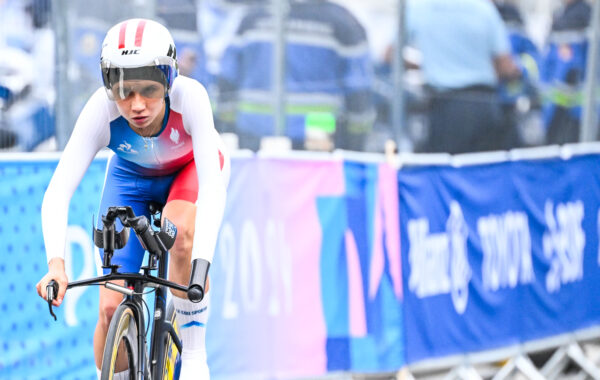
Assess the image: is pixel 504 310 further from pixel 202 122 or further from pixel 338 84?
pixel 202 122

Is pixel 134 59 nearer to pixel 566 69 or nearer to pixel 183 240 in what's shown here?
pixel 183 240

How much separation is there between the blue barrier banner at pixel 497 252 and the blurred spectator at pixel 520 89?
1603 millimetres

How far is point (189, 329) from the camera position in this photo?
16.8ft

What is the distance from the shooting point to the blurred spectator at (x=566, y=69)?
455 inches

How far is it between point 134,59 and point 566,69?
8.16m

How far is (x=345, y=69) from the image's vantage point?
969 cm

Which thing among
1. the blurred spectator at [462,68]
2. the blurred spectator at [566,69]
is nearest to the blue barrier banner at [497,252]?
the blurred spectator at [462,68]

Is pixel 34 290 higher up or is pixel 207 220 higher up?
pixel 207 220

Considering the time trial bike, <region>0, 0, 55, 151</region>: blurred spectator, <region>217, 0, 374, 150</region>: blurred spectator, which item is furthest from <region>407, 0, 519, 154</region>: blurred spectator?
the time trial bike

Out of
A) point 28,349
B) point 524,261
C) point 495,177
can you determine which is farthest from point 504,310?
point 28,349

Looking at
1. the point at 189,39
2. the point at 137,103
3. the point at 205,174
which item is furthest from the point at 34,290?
the point at 189,39

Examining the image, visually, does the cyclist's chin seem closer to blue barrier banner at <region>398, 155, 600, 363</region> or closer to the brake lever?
the brake lever

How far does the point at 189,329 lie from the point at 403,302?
2839 millimetres

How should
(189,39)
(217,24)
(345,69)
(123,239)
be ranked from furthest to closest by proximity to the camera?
(345,69), (217,24), (189,39), (123,239)
